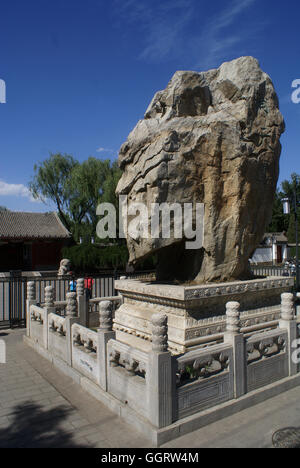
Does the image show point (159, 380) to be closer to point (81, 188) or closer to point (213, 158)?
point (213, 158)

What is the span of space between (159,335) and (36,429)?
1814 mm

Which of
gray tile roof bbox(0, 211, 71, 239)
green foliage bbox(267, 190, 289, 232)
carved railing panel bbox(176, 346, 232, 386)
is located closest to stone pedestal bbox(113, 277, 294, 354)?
carved railing panel bbox(176, 346, 232, 386)

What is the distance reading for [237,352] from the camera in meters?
4.29

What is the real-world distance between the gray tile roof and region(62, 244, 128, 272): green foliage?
557 cm

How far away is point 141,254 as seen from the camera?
6.03 meters

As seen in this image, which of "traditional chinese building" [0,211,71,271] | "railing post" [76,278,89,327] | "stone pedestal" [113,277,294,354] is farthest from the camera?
"traditional chinese building" [0,211,71,271]

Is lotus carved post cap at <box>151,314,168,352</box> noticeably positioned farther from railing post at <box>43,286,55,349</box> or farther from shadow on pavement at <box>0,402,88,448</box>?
railing post at <box>43,286,55,349</box>

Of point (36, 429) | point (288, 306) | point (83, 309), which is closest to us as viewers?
point (36, 429)

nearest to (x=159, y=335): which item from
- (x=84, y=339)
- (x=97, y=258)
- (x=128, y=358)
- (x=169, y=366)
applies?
(x=169, y=366)

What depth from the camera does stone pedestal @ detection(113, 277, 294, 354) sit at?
18.0 ft

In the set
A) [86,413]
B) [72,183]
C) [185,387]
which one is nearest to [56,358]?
[86,413]

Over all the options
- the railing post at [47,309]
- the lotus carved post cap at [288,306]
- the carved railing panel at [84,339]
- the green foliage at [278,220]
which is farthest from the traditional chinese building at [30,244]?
the green foliage at [278,220]

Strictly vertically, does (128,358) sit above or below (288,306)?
below
